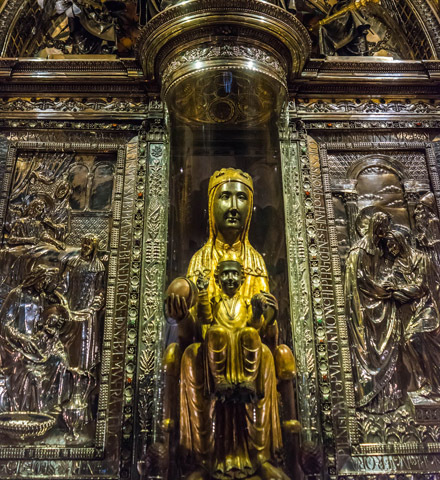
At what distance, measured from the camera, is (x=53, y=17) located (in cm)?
667

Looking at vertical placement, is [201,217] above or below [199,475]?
above

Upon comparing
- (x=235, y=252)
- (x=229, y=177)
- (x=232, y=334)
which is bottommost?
(x=232, y=334)

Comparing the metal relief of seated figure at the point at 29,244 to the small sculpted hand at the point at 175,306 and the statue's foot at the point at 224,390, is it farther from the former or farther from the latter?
the statue's foot at the point at 224,390

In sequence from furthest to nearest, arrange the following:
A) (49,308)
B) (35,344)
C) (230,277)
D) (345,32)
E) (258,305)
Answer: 1. (345,32)
2. (49,308)
3. (35,344)
4. (230,277)
5. (258,305)

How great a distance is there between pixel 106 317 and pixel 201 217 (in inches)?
57.8

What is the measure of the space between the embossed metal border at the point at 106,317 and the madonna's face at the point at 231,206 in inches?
38.4

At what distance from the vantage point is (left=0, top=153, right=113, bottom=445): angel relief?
15.7ft

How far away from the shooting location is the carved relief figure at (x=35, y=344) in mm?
4844

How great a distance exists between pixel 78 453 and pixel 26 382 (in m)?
0.85

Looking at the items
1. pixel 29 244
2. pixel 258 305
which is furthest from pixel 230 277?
pixel 29 244

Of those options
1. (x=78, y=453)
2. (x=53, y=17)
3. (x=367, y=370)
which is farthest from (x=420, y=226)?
(x=53, y=17)

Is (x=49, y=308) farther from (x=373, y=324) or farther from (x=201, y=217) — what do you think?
(x=373, y=324)

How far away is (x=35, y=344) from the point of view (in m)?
5.00

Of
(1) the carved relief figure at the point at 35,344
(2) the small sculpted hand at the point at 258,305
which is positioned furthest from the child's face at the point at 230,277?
(1) the carved relief figure at the point at 35,344
